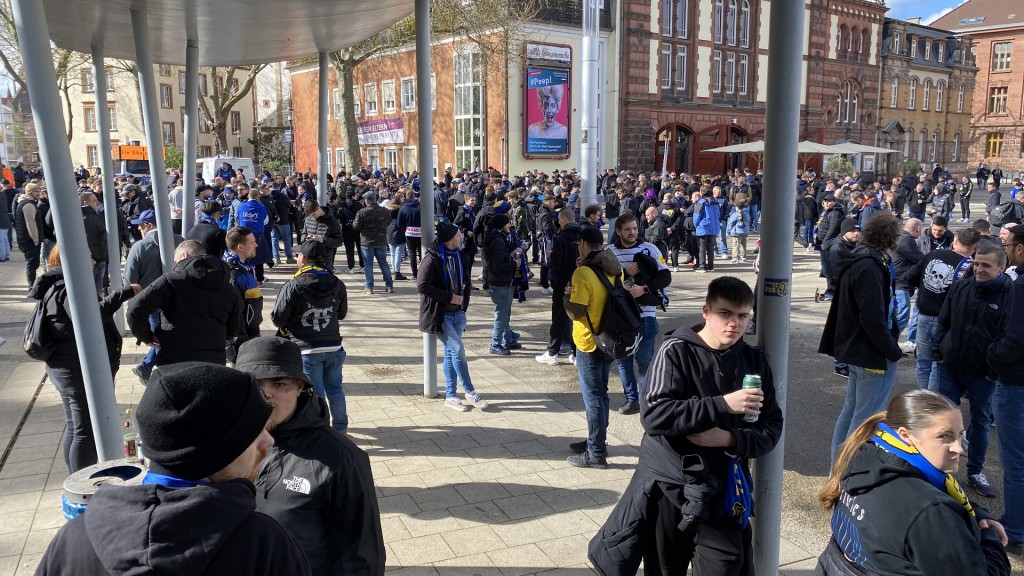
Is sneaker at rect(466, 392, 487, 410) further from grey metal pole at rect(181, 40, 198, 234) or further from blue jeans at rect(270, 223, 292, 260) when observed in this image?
blue jeans at rect(270, 223, 292, 260)

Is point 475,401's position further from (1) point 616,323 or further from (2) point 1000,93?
(2) point 1000,93

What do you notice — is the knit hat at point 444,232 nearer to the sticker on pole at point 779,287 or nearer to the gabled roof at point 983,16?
the sticker on pole at point 779,287

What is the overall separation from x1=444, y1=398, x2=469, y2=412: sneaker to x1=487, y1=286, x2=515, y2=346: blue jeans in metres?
2.26

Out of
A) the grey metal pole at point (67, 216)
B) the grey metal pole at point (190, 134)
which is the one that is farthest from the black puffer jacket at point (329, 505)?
the grey metal pole at point (190, 134)

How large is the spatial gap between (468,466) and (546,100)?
30.6 metres

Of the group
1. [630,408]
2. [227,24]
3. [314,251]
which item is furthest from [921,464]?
[227,24]

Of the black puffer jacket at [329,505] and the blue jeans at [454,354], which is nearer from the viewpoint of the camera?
the black puffer jacket at [329,505]

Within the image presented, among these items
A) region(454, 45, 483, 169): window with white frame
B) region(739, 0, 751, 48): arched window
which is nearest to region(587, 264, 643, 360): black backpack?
region(454, 45, 483, 169): window with white frame

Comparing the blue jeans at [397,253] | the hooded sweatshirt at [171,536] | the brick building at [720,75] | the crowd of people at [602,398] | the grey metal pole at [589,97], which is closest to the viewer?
the hooded sweatshirt at [171,536]

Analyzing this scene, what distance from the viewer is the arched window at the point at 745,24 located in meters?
41.2

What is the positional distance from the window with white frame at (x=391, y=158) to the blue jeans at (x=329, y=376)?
35.4 metres

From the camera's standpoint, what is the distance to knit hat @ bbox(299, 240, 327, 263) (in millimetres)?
5898

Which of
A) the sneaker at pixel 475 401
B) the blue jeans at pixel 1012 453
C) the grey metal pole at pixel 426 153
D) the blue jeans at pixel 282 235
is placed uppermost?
the grey metal pole at pixel 426 153

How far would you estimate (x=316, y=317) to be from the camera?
19.2 ft
